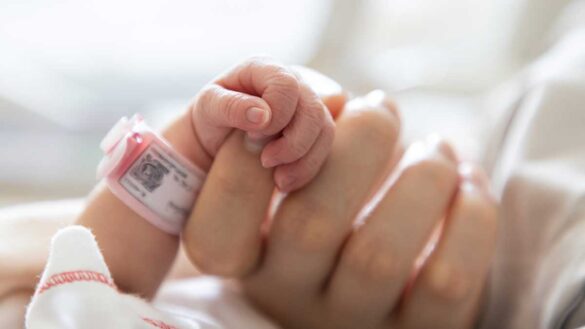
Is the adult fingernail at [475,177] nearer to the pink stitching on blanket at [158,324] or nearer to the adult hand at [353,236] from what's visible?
the adult hand at [353,236]

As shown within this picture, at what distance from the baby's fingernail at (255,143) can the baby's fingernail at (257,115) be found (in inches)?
1.8

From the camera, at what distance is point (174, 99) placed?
1.45 metres

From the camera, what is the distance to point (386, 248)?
0.56 meters

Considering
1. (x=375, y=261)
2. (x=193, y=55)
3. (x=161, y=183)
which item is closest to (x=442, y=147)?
(x=375, y=261)

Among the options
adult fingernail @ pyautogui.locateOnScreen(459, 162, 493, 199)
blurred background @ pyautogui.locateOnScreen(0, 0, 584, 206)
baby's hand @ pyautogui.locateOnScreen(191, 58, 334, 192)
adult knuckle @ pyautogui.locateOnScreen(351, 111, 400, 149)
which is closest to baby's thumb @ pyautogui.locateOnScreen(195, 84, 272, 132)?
baby's hand @ pyautogui.locateOnScreen(191, 58, 334, 192)

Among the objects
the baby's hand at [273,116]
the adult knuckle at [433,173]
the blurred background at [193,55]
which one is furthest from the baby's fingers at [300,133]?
the blurred background at [193,55]

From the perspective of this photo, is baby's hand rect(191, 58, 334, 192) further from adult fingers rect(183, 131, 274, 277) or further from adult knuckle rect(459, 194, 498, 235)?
adult knuckle rect(459, 194, 498, 235)

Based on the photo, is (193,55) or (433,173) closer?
(433,173)

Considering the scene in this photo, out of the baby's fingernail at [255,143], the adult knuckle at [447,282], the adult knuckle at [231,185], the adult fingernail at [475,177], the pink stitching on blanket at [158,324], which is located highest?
the baby's fingernail at [255,143]

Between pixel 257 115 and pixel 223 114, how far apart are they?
3 centimetres

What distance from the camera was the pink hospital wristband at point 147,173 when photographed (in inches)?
21.5

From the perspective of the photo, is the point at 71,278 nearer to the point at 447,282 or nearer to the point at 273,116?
the point at 273,116

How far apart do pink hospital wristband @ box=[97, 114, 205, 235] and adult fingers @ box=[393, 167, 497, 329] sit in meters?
0.19

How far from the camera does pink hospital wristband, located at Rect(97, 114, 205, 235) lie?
0.55 metres
